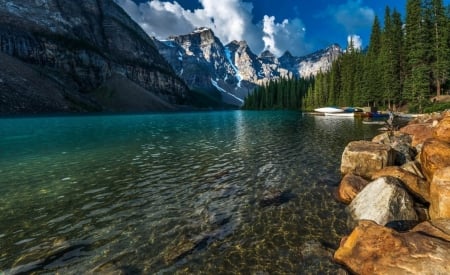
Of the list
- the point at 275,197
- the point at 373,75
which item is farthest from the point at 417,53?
the point at 275,197

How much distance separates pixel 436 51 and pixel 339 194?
225 feet

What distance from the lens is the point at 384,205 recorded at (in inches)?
444

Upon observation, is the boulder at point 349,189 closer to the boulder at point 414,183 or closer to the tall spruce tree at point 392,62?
the boulder at point 414,183

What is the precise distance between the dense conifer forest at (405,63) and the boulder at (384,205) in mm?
60516

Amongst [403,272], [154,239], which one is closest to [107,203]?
[154,239]

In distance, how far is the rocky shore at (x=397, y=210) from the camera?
301 inches

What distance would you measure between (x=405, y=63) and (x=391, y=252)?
8366 centimetres

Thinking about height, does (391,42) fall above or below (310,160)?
above

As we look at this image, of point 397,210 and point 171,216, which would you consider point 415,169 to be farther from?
point 171,216

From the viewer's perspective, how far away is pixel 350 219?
12.2 m

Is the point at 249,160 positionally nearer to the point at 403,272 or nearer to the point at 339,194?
the point at 339,194

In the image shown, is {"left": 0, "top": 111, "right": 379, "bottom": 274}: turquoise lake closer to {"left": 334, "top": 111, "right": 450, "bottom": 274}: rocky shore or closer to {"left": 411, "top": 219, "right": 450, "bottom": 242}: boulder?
{"left": 334, "top": 111, "right": 450, "bottom": 274}: rocky shore

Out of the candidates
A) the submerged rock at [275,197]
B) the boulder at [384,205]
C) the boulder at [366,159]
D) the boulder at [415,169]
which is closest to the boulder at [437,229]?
the boulder at [384,205]

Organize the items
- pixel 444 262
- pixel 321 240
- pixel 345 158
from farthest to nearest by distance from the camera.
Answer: pixel 345 158 < pixel 321 240 < pixel 444 262
